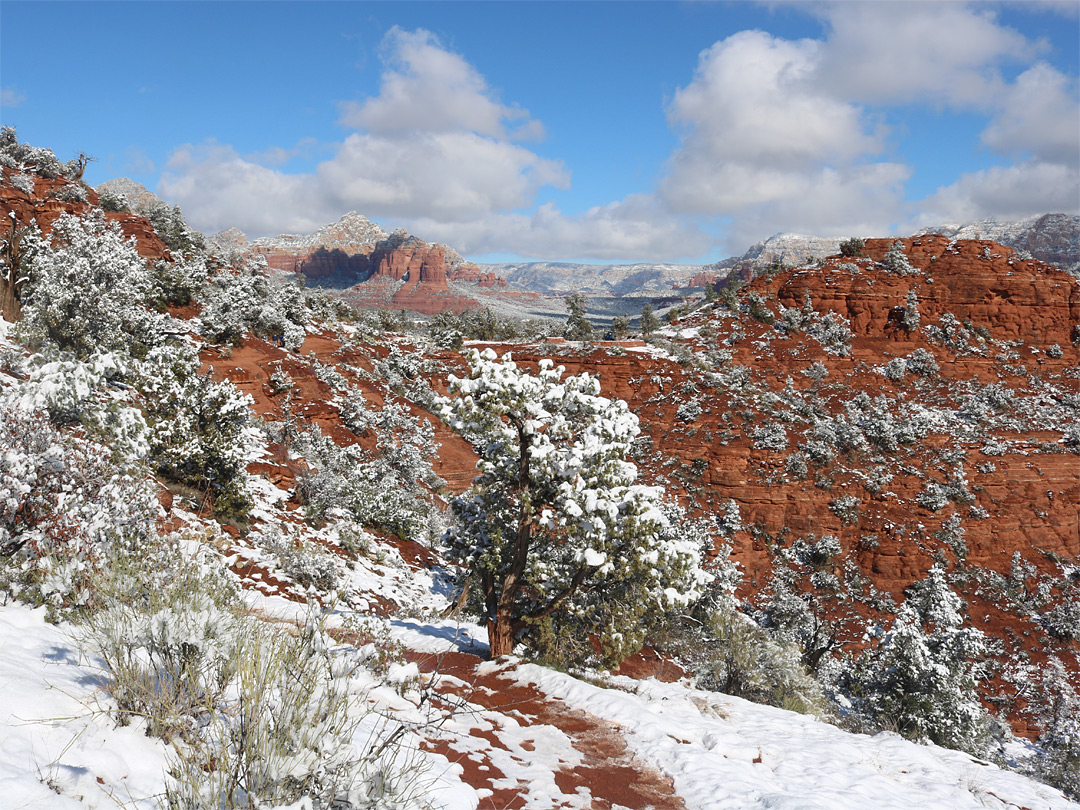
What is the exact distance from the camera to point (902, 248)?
4706cm

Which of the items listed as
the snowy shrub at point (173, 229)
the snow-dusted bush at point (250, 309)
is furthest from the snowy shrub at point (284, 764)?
the snowy shrub at point (173, 229)

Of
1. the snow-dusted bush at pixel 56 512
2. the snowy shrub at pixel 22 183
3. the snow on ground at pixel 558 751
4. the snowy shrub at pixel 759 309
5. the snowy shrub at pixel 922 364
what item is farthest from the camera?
the snowy shrub at pixel 759 309

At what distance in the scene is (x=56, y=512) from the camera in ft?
18.2

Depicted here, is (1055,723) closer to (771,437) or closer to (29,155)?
(771,437)

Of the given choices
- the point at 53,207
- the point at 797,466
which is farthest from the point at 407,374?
the point at 797,466

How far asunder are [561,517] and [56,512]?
5579mm

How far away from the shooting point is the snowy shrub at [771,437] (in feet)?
105

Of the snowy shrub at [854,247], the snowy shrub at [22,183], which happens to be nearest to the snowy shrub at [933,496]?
the snowy shrub at [854,247]

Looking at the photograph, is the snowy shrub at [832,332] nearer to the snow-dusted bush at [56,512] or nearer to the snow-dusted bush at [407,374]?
the snow-dusted bush at [407,374]

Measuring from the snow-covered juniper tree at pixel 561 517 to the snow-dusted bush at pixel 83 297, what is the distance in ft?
31.1

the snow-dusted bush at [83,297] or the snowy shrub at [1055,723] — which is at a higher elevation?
the snow-dusted bush at [83,297]

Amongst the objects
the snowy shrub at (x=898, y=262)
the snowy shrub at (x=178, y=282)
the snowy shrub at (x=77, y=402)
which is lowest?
the snowy shrub at (x=77, y=402)

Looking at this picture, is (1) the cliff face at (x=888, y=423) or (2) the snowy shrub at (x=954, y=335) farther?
(2) the snowy shrub at (x=954, y=335)

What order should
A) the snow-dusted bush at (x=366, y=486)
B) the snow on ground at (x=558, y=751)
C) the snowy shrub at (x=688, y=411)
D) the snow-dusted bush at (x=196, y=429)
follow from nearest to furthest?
the snow on ground at (x=558, y=751) → the snow-dusted bush at (x=196, y=429) → the snow-dusted bush at (x=366, y=486) → the snowy shrub at (x=688, y=411)
